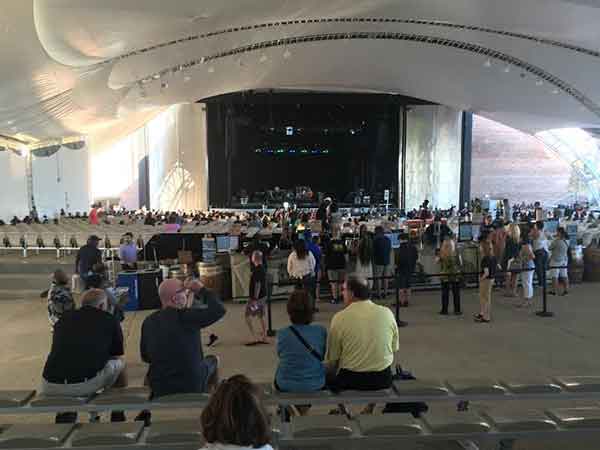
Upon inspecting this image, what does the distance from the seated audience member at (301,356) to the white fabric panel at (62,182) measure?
21079 millimetres

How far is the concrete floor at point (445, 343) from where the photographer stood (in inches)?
258

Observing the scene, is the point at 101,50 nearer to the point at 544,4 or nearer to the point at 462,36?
the point at 544,4

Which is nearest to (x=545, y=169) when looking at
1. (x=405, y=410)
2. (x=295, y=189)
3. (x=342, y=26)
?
(x=295, y=189)

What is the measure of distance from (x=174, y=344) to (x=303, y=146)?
29.5 m

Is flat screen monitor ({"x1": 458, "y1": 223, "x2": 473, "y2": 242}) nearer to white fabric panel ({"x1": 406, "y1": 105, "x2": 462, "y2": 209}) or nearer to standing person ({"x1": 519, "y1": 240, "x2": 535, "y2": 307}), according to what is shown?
standing person ({"x1": 519, "y1": 240, "x2": 535, "y2": 307})

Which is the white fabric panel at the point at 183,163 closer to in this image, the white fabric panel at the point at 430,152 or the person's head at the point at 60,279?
the white fabric panel at the point at 430,152

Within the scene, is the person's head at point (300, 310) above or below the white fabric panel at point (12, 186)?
below

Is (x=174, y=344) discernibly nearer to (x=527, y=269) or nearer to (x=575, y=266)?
(x=527, y=269)

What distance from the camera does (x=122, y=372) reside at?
4309 mm

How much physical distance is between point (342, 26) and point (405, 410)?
57.2 feet

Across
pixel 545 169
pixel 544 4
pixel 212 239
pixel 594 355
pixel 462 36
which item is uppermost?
pixel 462 36

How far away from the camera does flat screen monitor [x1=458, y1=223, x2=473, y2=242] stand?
11.4 m

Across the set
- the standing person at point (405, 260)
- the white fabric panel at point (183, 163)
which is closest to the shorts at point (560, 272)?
the standing person at point (405, 260)

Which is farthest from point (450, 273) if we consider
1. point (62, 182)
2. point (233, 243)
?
point (62, 182)
